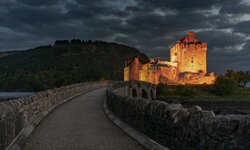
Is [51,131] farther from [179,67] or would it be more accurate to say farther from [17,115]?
[179,67]

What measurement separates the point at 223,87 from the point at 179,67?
696 inches

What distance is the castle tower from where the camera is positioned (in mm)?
91625

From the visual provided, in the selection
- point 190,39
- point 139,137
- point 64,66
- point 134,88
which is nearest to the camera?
point 139,137

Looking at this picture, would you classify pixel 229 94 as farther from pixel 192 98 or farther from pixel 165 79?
pixel 165 79

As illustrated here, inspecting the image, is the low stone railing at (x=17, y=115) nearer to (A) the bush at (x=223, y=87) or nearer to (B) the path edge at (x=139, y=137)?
(B) the path edge at (x=139, y=137)

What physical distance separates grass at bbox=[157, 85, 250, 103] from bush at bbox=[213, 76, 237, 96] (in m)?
1.00

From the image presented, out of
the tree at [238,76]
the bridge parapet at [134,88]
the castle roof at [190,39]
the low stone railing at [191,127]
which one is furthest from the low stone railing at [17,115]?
the tree at [238,76]

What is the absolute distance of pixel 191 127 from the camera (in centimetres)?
504

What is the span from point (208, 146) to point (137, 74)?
258ft

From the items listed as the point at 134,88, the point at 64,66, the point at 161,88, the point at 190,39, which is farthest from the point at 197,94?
the point at 64,66

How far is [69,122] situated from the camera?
11461 millimetres

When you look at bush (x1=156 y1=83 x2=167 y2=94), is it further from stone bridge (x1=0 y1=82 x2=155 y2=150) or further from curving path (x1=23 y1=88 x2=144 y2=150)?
curving path (x1=23 y1=88 x2=144 y2=150)

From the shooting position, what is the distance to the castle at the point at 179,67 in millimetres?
84188

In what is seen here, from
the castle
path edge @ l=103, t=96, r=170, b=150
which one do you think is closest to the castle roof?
the castle
